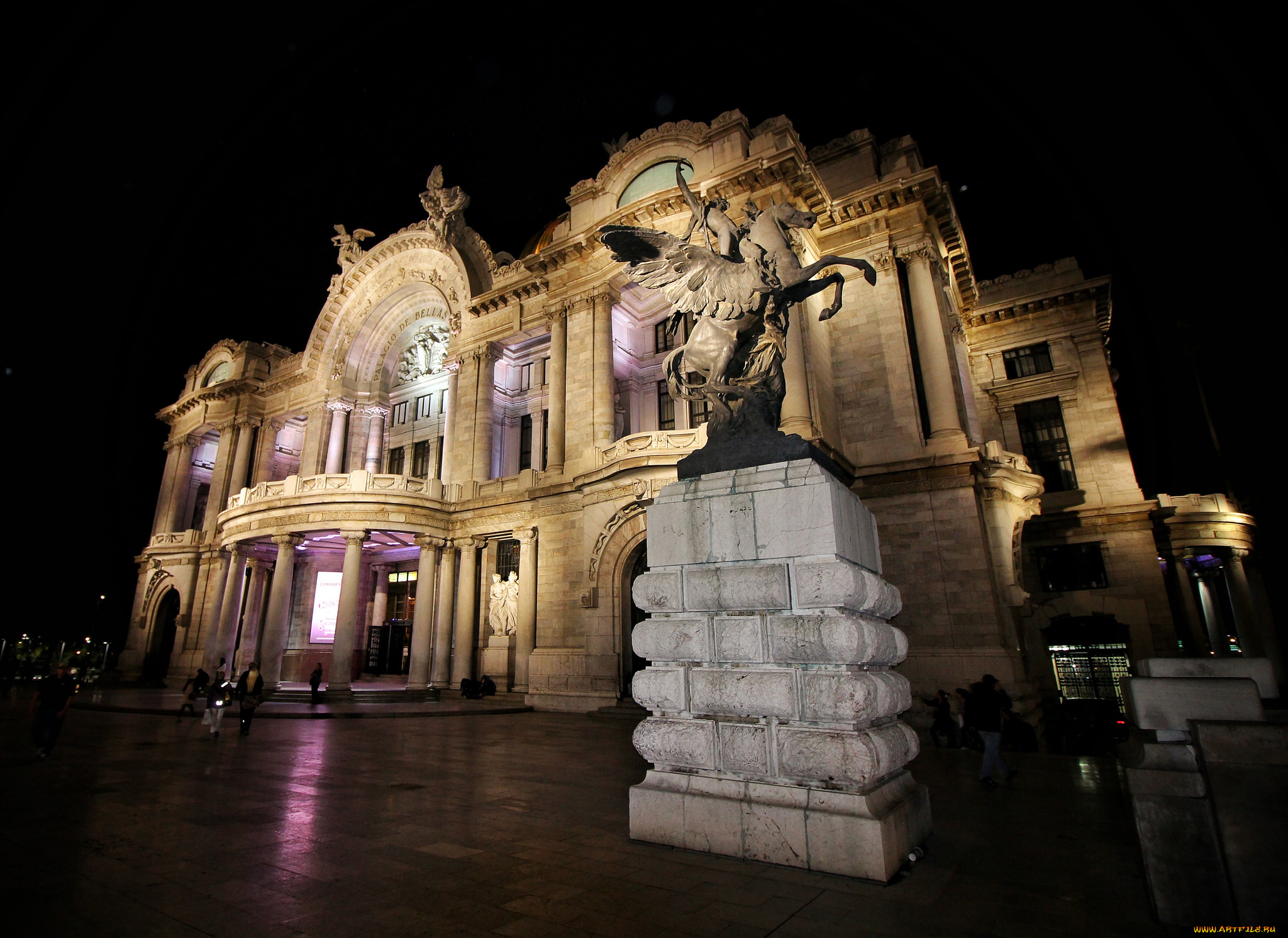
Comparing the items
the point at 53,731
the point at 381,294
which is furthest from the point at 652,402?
the point at 53,731

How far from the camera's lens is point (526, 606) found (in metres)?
22.4

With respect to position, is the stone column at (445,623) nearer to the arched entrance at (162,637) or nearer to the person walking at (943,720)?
the person walking at (943,720)

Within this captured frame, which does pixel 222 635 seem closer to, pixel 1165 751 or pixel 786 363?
pixel 786 363

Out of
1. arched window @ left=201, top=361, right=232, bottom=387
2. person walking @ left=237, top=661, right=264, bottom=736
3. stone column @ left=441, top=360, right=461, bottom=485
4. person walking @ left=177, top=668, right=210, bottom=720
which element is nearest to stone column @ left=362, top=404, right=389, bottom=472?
stone column @ left=441, top=360, right=461, bottom=485

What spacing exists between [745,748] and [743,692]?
1.43ft

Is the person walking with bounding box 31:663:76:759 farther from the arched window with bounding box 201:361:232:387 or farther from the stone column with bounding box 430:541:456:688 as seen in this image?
the arched window with bounding box 201:361:232:387

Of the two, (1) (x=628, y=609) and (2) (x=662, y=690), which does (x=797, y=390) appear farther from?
(2) (x=662, y=690)

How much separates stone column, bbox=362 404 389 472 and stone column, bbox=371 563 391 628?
5.14 meters

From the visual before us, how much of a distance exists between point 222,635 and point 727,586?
29.4m


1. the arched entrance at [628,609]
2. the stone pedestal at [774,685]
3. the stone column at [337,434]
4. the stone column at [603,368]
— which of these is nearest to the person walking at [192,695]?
the arched entrance at [628,609]

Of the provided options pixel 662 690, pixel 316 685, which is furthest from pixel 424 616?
pixel 662 690

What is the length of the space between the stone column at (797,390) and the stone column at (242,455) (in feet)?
97.9

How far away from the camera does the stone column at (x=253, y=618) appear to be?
90.3 ft

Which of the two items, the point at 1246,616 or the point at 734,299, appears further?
the point at 1246,616
